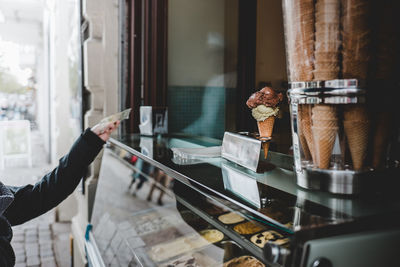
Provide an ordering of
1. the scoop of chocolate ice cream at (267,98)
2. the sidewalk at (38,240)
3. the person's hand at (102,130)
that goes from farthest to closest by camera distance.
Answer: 1. the sidewalk at (38,240)
2. the person's hand at (102,130)
3. the scoop of chocolate ice cream at (267,98)

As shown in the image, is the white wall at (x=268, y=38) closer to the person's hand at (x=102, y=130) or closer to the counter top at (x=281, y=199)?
the person's hand at (x=102, y=130)

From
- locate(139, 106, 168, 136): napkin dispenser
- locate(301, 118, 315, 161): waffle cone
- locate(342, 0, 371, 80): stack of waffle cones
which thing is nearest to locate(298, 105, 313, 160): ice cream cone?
locate(301, 118, 315, 161): waffle cone

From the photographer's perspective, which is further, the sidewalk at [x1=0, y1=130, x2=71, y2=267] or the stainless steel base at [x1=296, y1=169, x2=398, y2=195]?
the sidewalk at [x1=0, y1=130, x2=71, y2=267]

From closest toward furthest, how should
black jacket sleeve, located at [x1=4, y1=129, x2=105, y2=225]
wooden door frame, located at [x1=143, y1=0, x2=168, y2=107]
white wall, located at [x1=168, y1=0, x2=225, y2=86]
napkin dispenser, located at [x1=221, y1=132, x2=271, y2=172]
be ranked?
napkin dispenser, located at [x1=221, y1=132, x2=271, y2=172]
black jacket sleeve, located at [x1=4, y1=129, x2=105, y2=225]
wooden door frame, located at [x1=143, y1=0, x2=168, y2=107]
white wall, located at [x1=168, y1=0, x2=225, y2=86]

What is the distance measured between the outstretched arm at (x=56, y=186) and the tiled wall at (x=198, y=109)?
3.71 ft

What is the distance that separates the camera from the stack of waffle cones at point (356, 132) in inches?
29.1

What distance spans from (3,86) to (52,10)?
295 cm

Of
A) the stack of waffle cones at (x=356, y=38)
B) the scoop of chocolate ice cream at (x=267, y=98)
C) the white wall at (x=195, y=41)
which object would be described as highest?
the white wall at (x=195, y=41)

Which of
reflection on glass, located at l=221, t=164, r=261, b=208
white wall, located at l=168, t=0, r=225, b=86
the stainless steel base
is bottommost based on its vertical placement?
reflection on glass, located at l=221, t=164, r=261, b=208

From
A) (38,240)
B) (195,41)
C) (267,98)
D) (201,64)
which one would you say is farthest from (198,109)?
(38,240)

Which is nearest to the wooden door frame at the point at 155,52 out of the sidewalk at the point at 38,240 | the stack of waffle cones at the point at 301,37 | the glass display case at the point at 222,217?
the glass display case at the point at 222,217

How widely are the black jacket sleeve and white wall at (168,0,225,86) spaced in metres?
1.23

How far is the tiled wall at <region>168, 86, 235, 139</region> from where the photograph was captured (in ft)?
9.31

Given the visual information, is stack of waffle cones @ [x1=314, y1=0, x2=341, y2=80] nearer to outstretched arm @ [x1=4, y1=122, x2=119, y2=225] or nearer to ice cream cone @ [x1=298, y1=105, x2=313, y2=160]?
ice cream cone @ [x1=298, y1=105, x2=313, y2=160]
